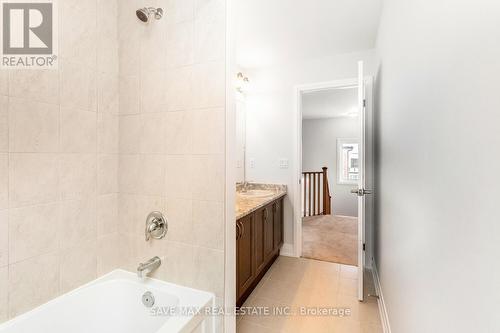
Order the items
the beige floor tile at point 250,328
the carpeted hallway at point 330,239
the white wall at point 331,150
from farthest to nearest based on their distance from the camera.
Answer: the white wall at point 331,150
the carpeted hallway at point 330,239
the beige floor tile at point 250,328

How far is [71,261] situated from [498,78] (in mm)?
1897

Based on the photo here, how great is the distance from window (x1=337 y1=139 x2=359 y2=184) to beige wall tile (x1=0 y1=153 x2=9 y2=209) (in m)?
6.69

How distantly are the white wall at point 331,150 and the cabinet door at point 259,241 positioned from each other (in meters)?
4.79

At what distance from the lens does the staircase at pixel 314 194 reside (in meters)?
5.15

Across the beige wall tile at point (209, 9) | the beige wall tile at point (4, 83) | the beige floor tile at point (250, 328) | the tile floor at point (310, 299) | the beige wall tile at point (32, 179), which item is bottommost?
the beige floor tile at point (250, 328)

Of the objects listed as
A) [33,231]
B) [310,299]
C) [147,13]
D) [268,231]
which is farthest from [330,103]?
[33,231]

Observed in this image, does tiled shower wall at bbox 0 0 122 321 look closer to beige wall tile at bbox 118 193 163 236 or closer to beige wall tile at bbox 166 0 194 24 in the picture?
beige wall tile at bbox 118 193 163 236

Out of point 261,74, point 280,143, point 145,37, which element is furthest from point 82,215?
point 261,74

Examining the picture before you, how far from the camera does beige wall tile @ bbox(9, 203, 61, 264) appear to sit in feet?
3.65

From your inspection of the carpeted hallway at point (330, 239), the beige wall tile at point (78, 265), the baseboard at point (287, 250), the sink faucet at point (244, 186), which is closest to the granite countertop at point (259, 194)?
the sink faucet at point (244, 186)

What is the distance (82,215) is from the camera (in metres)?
1.41

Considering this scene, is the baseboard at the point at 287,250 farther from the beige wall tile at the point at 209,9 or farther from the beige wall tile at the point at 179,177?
the beige wall tile at the point at 209,9

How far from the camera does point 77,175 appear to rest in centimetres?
138

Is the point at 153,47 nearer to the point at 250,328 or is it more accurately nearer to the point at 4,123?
the point at 4,123
